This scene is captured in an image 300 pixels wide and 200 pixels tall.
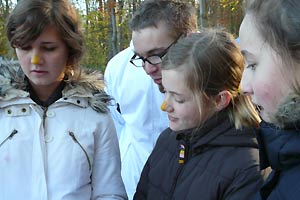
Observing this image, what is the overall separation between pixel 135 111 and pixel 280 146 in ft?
6.35

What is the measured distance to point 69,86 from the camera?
2.34 meters

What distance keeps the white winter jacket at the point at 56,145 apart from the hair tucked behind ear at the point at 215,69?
0.52 metres

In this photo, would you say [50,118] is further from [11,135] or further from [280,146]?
[280,146]

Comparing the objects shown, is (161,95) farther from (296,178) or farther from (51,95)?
(296,178)

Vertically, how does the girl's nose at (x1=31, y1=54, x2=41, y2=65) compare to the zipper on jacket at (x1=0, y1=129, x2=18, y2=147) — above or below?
above

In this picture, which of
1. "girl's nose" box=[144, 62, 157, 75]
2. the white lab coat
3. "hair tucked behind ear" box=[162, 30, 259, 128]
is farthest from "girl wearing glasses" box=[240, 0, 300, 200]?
the white lab coat

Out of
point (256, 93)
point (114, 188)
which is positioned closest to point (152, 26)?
point (114, 188)

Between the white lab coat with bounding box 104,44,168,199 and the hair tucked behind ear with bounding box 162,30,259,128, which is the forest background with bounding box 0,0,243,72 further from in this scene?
the hair tucked behind ear with bounding box 162,30,259,128

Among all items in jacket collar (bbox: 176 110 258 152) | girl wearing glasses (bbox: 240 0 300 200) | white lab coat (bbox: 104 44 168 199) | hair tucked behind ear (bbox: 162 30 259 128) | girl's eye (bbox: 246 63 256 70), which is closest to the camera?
girl wearing glasses (bbox: 240 0 300 200)

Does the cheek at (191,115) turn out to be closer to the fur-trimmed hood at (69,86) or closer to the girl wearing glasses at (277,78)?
the fur-trimmed hood at (69,86)

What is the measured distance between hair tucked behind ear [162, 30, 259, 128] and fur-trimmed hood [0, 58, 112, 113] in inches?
17.5

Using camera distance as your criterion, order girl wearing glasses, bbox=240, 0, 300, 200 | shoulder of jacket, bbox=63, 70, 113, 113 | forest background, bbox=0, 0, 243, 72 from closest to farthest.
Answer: girl wearing glasses, bbox=240, 0, 300, 200 < shoulder of jacket, bbox=63, 70, 113, 113 < forest background, bbox=0, 0, 243, 72

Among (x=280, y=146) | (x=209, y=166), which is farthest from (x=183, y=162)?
(x=280, y=146)

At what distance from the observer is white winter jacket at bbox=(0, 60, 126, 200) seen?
7.11 feet
